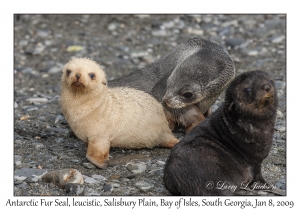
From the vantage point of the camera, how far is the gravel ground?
24.3 feet

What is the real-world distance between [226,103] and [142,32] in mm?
8178

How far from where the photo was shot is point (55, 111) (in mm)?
10391

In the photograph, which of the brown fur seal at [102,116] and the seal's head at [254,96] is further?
the brown fur seal at [102,116]

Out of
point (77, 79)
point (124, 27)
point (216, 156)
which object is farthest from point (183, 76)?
point (124, 27)

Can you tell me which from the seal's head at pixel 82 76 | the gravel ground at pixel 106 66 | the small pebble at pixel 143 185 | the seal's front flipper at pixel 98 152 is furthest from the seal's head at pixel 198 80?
the small pebble at pixel 143 185

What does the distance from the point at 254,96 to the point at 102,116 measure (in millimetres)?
2392

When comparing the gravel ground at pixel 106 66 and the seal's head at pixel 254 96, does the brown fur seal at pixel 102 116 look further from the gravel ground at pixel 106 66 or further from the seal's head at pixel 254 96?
the seal's head at pixel 254 96

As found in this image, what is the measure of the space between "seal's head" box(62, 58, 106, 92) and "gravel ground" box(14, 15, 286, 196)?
0.97 m

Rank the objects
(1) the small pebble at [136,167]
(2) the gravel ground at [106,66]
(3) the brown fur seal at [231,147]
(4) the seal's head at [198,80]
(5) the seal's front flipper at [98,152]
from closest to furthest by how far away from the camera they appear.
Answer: (3) the brown fur seal at [231,147]
(2) the gravel ground at [106,66]
(1) the small pebble at [136,167]
(5) the seal's front flipper at [98,152]
(4) the seal's head at [198,80]

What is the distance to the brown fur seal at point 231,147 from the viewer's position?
21.1ft

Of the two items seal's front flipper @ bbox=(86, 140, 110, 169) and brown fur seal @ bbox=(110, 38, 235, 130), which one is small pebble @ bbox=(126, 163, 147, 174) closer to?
seal's front flipper @ bbox=(86, 140, 110, 169)

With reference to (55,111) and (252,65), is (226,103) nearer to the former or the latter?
(55,111)

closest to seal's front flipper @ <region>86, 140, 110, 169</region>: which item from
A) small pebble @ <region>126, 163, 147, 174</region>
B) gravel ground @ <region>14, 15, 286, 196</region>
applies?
gravel ground @ <region>14, 15, 286, 196</region>

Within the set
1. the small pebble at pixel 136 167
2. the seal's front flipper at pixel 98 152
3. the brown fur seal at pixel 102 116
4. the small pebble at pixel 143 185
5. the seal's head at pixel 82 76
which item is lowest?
the small pebble at pixel 143 185
